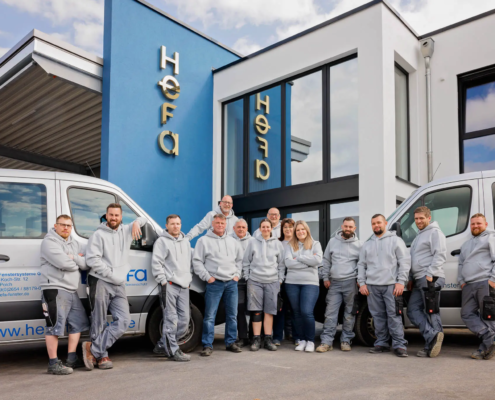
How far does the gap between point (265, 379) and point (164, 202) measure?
7.55m

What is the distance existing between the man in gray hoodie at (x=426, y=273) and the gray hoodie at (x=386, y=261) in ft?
0.50

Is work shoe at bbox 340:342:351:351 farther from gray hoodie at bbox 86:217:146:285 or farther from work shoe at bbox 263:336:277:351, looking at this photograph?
gray hoodie at bbox 86:217:146:285

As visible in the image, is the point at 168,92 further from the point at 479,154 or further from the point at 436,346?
the point at 436,346

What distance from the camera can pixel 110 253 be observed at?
529cm

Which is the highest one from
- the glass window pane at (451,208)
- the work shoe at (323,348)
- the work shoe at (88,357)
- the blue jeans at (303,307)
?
the glass window pane at (451,208)

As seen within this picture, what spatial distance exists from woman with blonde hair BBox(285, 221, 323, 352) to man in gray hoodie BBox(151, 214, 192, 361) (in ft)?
4.33

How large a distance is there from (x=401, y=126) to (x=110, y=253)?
7321 mm

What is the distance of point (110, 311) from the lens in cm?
534

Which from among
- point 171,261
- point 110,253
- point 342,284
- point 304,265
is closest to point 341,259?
point 342,284

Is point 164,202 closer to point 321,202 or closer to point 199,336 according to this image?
point 321,202

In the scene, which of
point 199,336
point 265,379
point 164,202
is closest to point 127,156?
point 164,202

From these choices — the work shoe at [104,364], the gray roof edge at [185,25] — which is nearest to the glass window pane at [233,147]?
the gray roof edge at [185,25]

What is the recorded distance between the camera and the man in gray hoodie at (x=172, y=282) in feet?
18.3

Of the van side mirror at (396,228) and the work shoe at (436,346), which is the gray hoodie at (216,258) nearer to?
the van side mirror at (396,228)
